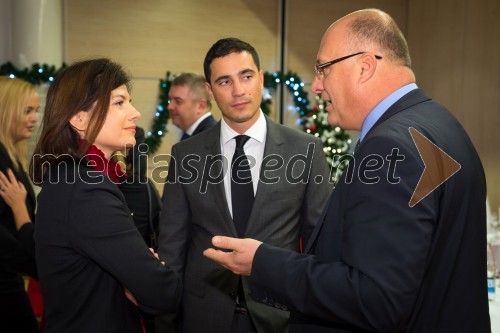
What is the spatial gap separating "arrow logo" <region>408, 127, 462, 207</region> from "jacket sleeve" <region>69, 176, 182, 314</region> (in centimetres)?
75

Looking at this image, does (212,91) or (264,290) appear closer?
(264,290)

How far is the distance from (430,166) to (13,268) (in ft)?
6.46

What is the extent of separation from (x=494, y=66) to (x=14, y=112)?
390 cm

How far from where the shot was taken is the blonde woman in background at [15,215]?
7.43 ft

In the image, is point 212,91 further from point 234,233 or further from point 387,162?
point 387,162

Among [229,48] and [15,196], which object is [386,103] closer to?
[229,48]

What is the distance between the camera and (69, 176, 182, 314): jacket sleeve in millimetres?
1399

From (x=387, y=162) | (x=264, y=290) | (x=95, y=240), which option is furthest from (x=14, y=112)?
(x=387, y=162)

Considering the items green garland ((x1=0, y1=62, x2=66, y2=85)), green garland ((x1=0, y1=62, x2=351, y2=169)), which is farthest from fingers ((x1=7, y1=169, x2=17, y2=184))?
green garland ((x1=0, y1=62, x2=351, y2=169))

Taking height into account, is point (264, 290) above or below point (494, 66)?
below

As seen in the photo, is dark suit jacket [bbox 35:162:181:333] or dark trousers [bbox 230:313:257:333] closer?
dark suit jacket [bbox 35:162:181:333]

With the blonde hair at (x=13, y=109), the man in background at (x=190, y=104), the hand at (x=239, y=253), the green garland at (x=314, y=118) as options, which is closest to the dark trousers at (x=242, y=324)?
the hand at (x=239, y=253)

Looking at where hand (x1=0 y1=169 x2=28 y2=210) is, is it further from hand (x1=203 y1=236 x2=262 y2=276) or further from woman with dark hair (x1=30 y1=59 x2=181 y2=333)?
hand (x1=203 y1=236 x2=262 y2=276)

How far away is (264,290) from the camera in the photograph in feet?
4.10
